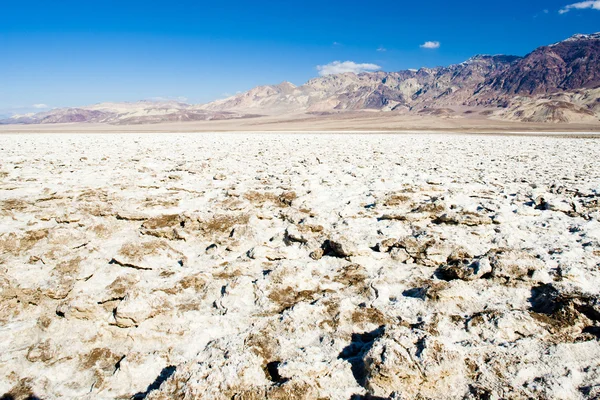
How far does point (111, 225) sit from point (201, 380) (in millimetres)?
3046

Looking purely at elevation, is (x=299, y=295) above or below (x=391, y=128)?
above

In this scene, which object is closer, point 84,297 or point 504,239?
point 84,297

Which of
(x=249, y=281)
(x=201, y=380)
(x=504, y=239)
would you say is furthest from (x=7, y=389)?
(x=504, y=239)

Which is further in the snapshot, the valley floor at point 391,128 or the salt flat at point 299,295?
the valley floor at point 391,128

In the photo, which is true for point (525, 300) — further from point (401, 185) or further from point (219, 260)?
point (401, 185)

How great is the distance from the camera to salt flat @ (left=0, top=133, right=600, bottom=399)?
6.57 feet

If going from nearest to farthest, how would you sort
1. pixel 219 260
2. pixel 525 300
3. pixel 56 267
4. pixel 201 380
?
pixel 201 380, pixel 525 300, pixel 56 267, pixel 219 260

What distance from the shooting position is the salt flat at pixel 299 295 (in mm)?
2002

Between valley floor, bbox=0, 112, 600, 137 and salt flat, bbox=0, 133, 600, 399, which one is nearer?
salt flat, bbox=0, 133, 600, 399

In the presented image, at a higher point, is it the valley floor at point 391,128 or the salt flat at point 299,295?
the salt flat at point 299,295

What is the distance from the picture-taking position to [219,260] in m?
3.65

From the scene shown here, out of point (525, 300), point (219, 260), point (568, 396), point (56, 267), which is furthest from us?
point (219, 260)

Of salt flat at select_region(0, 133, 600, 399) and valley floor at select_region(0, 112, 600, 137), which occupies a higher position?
salt flat at select_region(0, 133, 600, 399)

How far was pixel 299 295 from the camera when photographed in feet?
9.79
